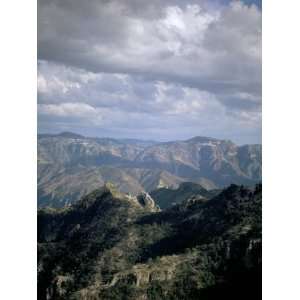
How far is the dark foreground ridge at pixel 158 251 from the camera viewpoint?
383 inches

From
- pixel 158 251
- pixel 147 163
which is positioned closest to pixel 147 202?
pixel 147 163

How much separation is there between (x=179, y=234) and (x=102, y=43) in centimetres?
616

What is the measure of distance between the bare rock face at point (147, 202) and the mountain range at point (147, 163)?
1.40 ft

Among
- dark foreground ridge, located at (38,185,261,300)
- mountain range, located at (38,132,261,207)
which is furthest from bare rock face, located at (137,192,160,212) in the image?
mountain range, located at (38,132,261,207)

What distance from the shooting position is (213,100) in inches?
382

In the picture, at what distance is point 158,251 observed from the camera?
1238 centimetres

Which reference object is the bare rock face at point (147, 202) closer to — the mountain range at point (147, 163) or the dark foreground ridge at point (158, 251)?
the dark foreground ridge at point (158, 251)

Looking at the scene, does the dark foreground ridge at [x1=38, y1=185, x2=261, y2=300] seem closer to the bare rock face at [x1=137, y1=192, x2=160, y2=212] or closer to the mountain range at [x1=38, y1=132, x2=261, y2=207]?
the bare rock face at [x1=137, y1=192, x2=160, y2=212]

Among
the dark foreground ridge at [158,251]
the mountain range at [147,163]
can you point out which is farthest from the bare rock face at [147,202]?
the mountain range at [147,163]

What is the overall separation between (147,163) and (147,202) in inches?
104

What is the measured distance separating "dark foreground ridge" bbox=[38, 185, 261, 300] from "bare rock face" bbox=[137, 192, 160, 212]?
181 millimetres

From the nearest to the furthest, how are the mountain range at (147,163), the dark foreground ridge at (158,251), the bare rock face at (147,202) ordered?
the dark foreground ridge at (158,251)
the mountain range at (147,163)
the bare rock face at (147,202)
